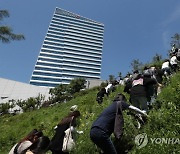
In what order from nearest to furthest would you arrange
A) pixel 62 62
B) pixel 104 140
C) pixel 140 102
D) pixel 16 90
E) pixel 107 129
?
pixel 104 140 < pixel 107 129 < pixel 140 102 < pixel 16 90 < pixel 62 62


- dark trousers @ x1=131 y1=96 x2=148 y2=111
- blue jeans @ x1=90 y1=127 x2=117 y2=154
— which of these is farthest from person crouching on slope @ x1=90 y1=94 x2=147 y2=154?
dark trousers @ x1=131 y1=96 x2=148 y2=111

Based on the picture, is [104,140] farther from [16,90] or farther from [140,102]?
[16,90]

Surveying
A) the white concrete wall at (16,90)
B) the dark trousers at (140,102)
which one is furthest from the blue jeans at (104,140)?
the white concrete wall at (16,90)

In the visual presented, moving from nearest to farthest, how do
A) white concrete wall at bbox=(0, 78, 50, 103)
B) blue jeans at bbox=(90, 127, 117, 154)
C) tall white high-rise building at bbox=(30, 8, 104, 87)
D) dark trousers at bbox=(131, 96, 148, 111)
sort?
blue jeans at bbox=(90, 127, 117, 154), dark trousers at bbox=(131, 96, 148, 111), white concrete wall at bbox=(0, 78, 50, 103), tall white high-rise building at bbox=(30, 8, 104, 87)

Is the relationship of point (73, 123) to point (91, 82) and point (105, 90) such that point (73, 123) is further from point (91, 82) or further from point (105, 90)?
point (91, 82)

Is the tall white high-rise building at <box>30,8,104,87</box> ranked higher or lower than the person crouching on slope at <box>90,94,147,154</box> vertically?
higher

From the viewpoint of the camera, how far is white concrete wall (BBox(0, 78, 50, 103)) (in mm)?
67000

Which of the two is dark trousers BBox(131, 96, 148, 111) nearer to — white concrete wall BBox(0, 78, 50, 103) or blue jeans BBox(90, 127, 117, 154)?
blue jeans BBox(90, 127, 117, 154)

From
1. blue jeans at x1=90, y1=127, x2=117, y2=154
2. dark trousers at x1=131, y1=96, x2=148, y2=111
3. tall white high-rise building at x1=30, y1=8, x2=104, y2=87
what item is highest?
tall white high-rise building at x1=30, y1=8, x2=104, y2=87

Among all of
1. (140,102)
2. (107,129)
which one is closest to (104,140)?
(107,129)

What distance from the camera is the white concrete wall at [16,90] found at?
67.0 meters

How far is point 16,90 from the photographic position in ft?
228

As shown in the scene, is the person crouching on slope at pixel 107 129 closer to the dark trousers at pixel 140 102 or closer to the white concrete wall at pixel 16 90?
the dark trousers at pixel 140 102

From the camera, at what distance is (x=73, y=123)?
7.62 metres
